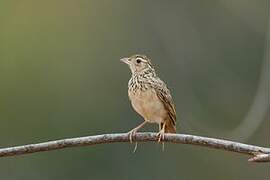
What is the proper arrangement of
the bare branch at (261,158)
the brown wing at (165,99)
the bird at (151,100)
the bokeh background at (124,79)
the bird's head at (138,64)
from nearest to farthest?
the bare branch at (261,158), the bird at (151,100), the brown wing at (165,99), the bird's head at (138,64), the bokeh background at (124,79)

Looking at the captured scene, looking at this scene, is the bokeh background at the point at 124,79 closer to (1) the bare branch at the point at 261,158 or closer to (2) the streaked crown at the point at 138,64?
(2) the streaked crown at the point at 138,64

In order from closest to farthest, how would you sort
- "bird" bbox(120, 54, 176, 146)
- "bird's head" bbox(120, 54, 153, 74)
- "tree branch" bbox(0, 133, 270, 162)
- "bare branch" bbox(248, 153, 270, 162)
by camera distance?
"bare branch" bbox(248, 153, 270, 162), "tree branch" bbox(0, 133, 270, 162), "bird" bbox(120, 54, 176, 146), "bird's head" bbox(120, 54, 153, 74)

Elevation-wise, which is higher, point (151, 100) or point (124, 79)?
point (124, 79)

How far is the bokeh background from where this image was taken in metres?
17.2

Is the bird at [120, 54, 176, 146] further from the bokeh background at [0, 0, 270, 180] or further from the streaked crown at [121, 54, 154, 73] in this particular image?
the bokeh background at [0, 0, 270, 180]

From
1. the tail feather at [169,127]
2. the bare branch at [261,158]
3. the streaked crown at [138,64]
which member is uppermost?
the streaked crown at [138,64]

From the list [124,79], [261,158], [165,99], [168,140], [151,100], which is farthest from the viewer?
[124,79]

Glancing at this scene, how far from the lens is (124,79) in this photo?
1783 cm

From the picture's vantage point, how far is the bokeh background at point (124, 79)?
17156 mm

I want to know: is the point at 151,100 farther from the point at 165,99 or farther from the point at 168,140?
the point at 168,140

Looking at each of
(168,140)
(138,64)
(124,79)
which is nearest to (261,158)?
(168,140)

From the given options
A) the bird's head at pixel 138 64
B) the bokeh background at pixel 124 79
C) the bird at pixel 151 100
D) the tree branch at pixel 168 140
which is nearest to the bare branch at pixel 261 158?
the tree branch at pixel 168 140

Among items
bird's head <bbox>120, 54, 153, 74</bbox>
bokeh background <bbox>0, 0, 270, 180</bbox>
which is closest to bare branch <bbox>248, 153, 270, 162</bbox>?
bird's head <bbox>120, 54, 153, 74</bbox>

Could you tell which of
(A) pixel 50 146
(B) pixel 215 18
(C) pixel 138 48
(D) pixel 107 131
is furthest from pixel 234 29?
(A) pixel 50 146
